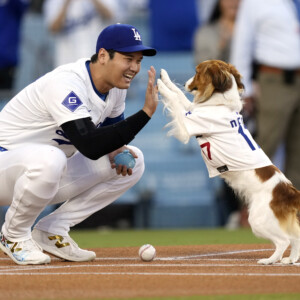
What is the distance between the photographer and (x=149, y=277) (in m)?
5.35

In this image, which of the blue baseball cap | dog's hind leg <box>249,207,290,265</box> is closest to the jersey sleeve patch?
the blue baseball cap

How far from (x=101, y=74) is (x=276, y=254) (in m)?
1.77

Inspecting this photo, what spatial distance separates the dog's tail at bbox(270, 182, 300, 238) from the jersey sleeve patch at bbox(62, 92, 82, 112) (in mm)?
1478

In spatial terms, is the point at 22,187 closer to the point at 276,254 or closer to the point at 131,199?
the point at 276,254

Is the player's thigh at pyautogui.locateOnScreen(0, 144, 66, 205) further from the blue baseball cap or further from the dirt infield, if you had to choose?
the blue baseball cap

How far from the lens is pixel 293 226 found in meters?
6.09

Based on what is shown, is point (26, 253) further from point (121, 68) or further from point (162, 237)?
point (162, 237)

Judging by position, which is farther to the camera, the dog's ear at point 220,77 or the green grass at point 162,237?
the green grass at point 162,237

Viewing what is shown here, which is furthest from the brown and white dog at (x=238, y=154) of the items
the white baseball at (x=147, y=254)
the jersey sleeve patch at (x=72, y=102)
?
the jersey sleeve patch at (x=72, y=102)

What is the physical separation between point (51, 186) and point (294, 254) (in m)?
1.74

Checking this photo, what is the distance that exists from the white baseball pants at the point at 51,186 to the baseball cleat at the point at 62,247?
2.1 inches

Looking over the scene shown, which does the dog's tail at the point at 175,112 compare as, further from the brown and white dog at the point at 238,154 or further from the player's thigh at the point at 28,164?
the player's thigh at the point at 28,164

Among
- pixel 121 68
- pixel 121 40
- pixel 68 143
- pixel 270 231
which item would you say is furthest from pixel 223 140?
pixel 68 143

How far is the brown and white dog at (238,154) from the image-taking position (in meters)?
6.09
